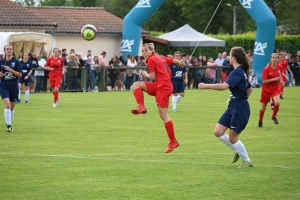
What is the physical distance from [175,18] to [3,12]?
4123 cm

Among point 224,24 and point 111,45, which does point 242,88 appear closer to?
point 111,45

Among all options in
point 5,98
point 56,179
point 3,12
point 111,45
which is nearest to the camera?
point 56,179

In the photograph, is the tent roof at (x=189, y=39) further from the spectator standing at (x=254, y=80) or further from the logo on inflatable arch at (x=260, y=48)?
the spectator standing at (x=254, y=80)

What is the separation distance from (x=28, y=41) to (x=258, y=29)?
38.2 feet

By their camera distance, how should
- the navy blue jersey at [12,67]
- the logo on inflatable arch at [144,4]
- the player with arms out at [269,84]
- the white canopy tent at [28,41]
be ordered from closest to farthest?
the navy blue jersey at [12,67] < the player with arms out at [269,84] < the white canopy tent at [28,41] < the logo on inflatable arch at [144,4]

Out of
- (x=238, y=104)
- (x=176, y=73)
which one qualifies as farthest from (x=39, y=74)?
(x=238, y=104)

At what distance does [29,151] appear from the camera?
1282cm

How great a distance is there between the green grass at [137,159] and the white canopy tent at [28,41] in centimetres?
1186

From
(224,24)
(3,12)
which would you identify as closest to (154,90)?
(3,12)

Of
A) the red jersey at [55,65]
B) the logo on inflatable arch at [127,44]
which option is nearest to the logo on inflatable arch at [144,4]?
the logo on inflatable arch at [127,44]

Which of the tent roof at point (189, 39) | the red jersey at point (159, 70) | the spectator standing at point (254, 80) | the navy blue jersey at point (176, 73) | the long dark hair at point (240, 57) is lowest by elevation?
the spectator standing at point (254, 80)

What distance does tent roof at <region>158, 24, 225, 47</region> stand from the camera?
42.2 metres

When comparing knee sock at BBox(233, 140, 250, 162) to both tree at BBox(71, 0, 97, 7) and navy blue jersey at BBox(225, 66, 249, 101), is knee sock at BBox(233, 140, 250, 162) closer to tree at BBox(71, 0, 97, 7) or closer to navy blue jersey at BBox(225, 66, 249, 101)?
navy blue jersey at BBox(225, 66, 249, 101)

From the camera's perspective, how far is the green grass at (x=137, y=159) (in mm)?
8930
